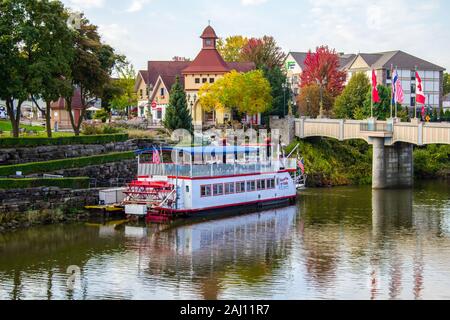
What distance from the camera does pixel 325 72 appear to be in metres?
126

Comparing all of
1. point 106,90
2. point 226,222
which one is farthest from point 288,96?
point 226,222

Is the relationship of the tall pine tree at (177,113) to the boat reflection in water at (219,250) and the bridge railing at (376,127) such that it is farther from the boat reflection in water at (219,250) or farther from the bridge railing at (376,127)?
the boat reflection in water at (219,250)

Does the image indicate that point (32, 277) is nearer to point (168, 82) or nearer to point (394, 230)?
point (394, 230)

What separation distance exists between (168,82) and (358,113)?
1081 inches

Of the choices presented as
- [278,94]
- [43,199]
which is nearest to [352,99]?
[278,94]

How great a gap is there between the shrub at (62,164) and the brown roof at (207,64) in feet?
108

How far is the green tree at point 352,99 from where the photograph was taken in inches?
4343

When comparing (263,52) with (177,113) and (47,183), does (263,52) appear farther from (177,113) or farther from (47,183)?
(47,183)

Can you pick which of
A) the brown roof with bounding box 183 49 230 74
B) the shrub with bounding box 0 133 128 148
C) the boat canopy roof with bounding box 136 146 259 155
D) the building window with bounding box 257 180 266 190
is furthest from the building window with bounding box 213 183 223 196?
the brown roof with bounding box 183 49 230 74

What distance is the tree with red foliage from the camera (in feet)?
411

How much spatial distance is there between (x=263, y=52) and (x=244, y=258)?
83.3m

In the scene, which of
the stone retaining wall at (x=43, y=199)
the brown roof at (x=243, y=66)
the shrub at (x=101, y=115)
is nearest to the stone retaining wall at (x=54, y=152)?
the stone retaining wall at (x=43, y=199)

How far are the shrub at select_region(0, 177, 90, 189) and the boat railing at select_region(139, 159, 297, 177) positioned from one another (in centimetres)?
489

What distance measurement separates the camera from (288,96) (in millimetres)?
106812
